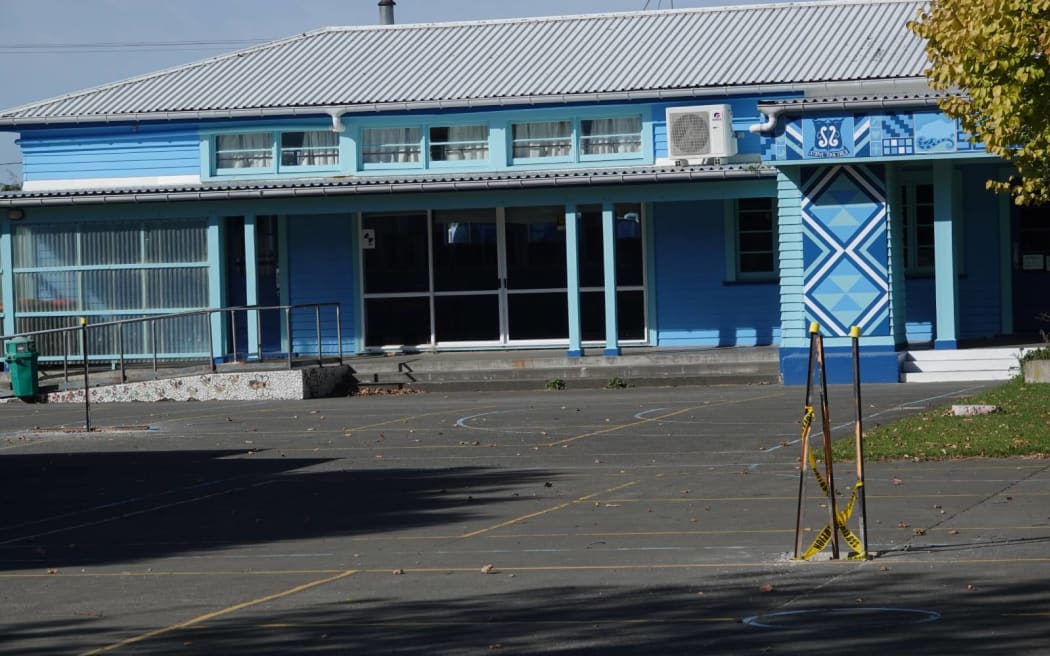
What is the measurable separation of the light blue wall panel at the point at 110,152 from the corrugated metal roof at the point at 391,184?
3.43 ft

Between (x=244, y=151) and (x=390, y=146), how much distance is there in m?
2.84

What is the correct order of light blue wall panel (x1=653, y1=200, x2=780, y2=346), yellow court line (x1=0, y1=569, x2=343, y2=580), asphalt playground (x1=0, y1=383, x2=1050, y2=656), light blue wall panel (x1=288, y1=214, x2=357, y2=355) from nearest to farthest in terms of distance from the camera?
asphalt playground (x1=0, y1=383, x2=1050, y2=656) → yellow court line (x1=0, y1=569, x2=343, y2=580) → light blue wall panel (x1=653, y1=200, x2=780, y2=346) → light blue wall panel (x1=288, y1=214, x2=357, y2=355)

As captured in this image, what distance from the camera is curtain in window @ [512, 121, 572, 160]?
28.8 metres

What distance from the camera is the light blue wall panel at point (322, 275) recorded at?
97.5 feet

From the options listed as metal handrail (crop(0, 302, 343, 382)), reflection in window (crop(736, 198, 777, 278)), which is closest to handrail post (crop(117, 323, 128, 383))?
metal handrail (crop(0, 302, 343, 382))

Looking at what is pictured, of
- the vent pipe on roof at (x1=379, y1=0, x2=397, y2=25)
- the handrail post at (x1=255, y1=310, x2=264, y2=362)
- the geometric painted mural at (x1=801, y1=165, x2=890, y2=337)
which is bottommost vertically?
the handrail post at (x1=255, y1=310, x2=264, y2=362)

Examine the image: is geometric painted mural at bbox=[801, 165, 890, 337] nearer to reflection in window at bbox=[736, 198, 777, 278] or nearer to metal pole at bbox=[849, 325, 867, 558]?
reflection in window at bbox=[736, 198, 777, 278]

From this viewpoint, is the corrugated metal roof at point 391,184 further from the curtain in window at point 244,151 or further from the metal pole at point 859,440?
the metal pole at point 859,440

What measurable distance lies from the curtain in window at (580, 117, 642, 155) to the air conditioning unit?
132cm

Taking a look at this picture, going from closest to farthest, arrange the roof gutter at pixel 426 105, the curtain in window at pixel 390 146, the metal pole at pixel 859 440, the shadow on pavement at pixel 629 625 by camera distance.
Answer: the shadow on pavement at pixel 629 625
the metal pole at pixel 859 440
the roof gutter at pixel 426 105
the curtain in window at pixel 390 146

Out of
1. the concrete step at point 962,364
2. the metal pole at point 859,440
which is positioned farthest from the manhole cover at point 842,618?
the concrete step at point 962,364

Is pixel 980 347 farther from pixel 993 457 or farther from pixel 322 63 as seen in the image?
pixel 322 63

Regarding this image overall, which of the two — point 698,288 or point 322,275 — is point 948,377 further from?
point 322,275

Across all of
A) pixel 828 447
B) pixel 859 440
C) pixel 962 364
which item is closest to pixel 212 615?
pixel 828 447
